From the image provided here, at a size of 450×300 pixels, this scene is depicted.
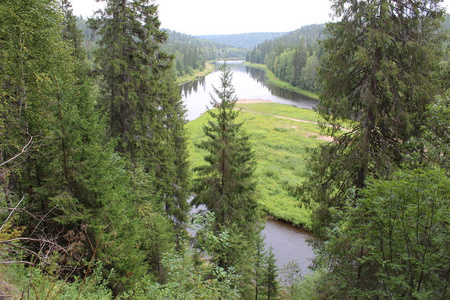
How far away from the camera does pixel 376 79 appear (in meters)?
7.21

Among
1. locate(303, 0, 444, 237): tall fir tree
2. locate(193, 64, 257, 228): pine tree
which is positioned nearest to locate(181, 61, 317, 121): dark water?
locate(193, 64, 257, 228): pine tree

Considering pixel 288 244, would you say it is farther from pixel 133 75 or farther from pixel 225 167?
pixel 133 75

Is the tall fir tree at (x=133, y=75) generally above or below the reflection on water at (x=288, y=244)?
above

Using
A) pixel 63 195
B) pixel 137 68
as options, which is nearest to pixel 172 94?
pixel 137 68

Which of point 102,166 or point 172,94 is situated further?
point 172,94

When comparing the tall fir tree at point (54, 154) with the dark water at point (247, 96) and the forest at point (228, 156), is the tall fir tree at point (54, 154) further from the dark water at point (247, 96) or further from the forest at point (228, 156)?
the dark water at point (247, 96)

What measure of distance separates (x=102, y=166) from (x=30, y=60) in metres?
3.83

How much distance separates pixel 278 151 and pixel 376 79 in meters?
26.8

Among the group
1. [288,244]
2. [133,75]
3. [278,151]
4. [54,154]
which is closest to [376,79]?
[54,154]

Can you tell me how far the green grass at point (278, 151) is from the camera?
21.9 metres

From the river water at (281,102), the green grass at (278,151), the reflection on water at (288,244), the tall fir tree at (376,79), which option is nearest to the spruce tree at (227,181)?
the river water at (281,102)

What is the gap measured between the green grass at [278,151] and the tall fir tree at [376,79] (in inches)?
104

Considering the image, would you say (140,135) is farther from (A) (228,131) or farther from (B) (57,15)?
(B) (57,15)

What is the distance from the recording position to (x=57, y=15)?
8.91 m
